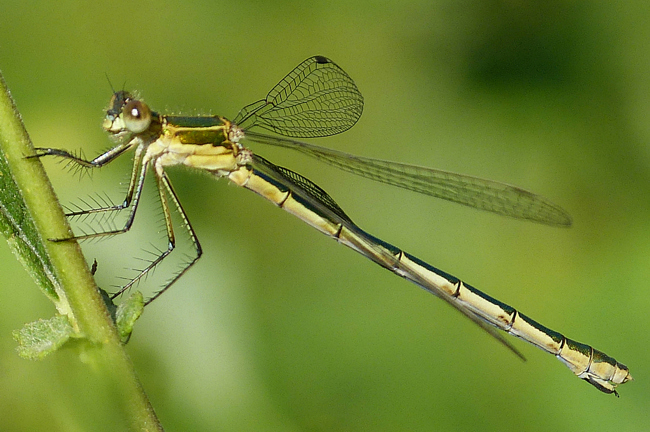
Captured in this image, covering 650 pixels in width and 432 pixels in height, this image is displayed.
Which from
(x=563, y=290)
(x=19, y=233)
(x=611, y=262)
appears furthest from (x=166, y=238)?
(x=611, y=262)

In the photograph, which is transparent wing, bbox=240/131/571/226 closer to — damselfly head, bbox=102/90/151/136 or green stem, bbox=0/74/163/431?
damselfly head, bbox=102/90/151/136

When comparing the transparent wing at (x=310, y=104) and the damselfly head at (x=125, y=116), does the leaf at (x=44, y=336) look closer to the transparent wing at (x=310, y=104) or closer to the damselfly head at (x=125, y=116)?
the damselfly head at (x=125, y=116)

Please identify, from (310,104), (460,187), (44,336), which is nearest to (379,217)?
(460,187)

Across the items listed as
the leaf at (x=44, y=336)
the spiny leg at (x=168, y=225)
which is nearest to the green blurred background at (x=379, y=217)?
the spiny leg at (x=168, y=225)

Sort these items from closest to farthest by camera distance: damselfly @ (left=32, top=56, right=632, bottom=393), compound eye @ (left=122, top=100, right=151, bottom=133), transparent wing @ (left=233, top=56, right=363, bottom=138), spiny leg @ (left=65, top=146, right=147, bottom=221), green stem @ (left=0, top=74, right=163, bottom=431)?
1. green stem @ (left=0, top=74, right=163, bottom=431)
2. compound eye @ (left=122, top=100, right=151, bottom=133)
3. spiny leg @ (left=65, top=146, right=147, bottom=221)
4. damselfly @ (left=32, top=56, right=632, bottom=393)
5. transparent wing @ (left=233, top=56, right=363, bottom=138)

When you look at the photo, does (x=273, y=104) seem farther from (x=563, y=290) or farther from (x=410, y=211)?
(x=563, y=290)

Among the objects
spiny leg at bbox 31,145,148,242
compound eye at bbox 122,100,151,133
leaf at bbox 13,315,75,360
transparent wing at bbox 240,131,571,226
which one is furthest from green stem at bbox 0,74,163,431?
transparent wing at bbox 240,131,571,226
